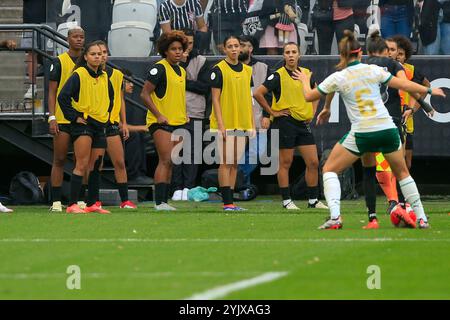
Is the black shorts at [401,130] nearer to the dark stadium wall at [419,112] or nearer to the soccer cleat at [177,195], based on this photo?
the dark stadium wall at [419,112]

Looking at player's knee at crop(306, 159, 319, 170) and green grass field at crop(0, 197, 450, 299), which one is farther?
player's knee at crop(306, 159, 319, 170)

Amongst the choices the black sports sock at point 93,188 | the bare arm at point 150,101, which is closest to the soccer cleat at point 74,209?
the black sports sock at point 93,188

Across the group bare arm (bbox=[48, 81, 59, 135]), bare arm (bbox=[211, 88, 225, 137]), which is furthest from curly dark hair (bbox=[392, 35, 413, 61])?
bare arm (bbox=[48, 81, 59, 135])

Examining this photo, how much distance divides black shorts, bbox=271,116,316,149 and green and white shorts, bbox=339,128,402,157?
4484 millimetres

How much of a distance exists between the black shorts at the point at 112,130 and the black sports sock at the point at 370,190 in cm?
445

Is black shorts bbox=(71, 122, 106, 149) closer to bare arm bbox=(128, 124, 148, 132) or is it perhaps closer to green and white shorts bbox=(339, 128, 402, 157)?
bare arm bbox=(128, 124, 148, 132)

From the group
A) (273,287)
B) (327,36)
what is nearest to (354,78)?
(273,287)

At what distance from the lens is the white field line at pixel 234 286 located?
7605 mm

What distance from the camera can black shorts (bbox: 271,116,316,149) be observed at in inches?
665

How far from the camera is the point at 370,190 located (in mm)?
13023

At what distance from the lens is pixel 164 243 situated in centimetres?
1123

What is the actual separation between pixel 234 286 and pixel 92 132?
828 centimetres

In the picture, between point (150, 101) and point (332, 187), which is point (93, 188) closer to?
point (150, 101)

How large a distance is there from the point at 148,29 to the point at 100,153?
414 centimetres
